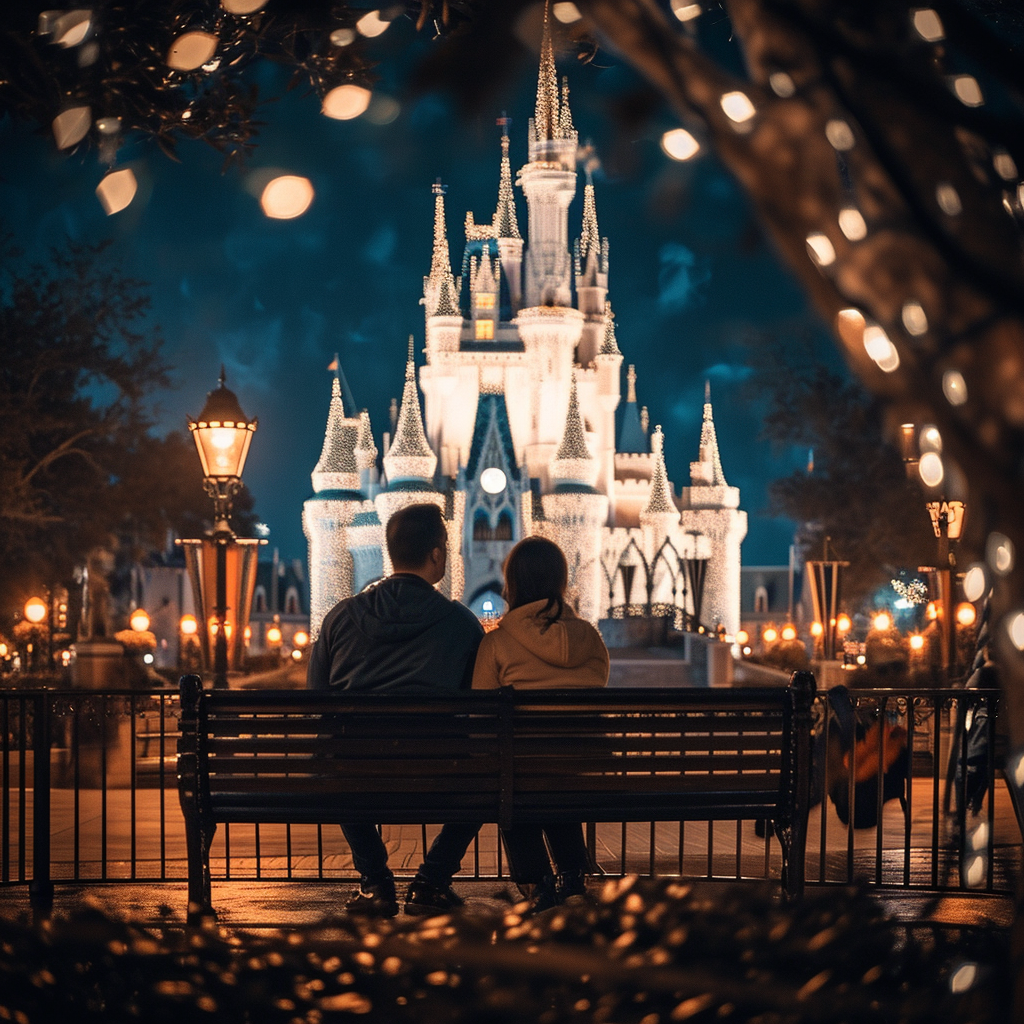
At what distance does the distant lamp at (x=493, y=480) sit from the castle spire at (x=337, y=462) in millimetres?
6315

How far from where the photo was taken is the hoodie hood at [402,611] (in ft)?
15.7

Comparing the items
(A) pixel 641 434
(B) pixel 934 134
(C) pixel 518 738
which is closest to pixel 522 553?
(C) pixel 518 738

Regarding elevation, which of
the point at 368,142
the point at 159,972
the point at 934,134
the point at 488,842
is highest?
the point at 368,142

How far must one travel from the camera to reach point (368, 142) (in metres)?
3.08

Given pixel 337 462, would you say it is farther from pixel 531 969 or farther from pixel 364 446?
pixel 531 969

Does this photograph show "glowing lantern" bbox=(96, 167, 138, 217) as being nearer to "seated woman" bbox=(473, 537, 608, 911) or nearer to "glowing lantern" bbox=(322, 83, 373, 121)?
"glowing lantern" bbox=(322, 83, 373, 121)

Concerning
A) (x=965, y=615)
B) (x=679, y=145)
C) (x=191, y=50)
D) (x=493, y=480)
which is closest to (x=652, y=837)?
(x=679, y=145)

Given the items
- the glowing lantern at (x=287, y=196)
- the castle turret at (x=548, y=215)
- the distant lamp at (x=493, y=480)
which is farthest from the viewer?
the distant lamp at (x=493, y=480)

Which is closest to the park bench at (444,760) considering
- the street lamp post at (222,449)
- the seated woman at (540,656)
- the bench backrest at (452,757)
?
the bench backrest at (452,757)

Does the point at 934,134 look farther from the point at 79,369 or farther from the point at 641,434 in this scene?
the point at 641,434

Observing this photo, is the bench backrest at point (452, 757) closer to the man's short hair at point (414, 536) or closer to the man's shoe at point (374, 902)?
the man's shoe at point (374, 902)

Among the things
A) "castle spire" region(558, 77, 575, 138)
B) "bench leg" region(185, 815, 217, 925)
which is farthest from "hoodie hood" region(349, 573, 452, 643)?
"castle spire" region(558, 77, 575, 138)

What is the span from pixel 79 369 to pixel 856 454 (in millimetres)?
18903

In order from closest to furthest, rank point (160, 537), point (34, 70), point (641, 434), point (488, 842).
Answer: point (34, 70)
point (488, 842)
point (160, 537)
point (641, 434)
